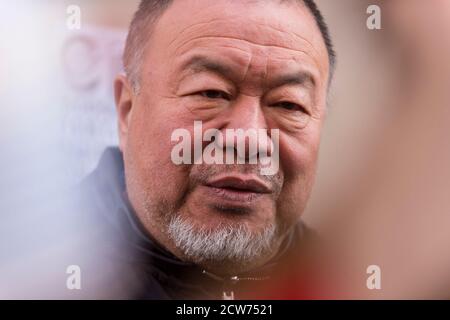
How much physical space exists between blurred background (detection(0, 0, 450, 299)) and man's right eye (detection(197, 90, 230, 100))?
10.7 inches

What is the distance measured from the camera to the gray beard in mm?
1529

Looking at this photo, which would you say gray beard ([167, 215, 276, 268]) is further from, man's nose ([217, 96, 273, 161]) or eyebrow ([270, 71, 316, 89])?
eyebrow ([270, 71, 316, 89])

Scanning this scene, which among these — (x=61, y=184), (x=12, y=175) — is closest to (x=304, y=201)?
(x=61, y=184)

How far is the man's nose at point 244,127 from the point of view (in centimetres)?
150

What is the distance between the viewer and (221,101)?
1.51 meters

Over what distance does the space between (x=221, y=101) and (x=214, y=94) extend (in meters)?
0.03

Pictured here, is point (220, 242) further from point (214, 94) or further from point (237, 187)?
point (214, 94)

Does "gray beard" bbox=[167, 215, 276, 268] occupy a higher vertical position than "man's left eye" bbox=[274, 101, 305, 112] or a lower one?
lower

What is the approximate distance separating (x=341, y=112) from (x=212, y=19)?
1.42 feet

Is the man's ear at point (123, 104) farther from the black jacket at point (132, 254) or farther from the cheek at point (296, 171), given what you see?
the cheek at point (296, 171)

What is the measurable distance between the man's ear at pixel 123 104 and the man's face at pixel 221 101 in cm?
3

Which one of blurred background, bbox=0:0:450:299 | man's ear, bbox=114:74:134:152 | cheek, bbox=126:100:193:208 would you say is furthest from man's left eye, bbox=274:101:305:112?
man's ear, bbox=114:74:134:152

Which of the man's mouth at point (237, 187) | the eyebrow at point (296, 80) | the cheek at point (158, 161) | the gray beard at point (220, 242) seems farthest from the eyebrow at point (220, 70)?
the gray beard at point (220, 242)

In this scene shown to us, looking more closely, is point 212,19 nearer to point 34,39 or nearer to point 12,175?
point 34,39
